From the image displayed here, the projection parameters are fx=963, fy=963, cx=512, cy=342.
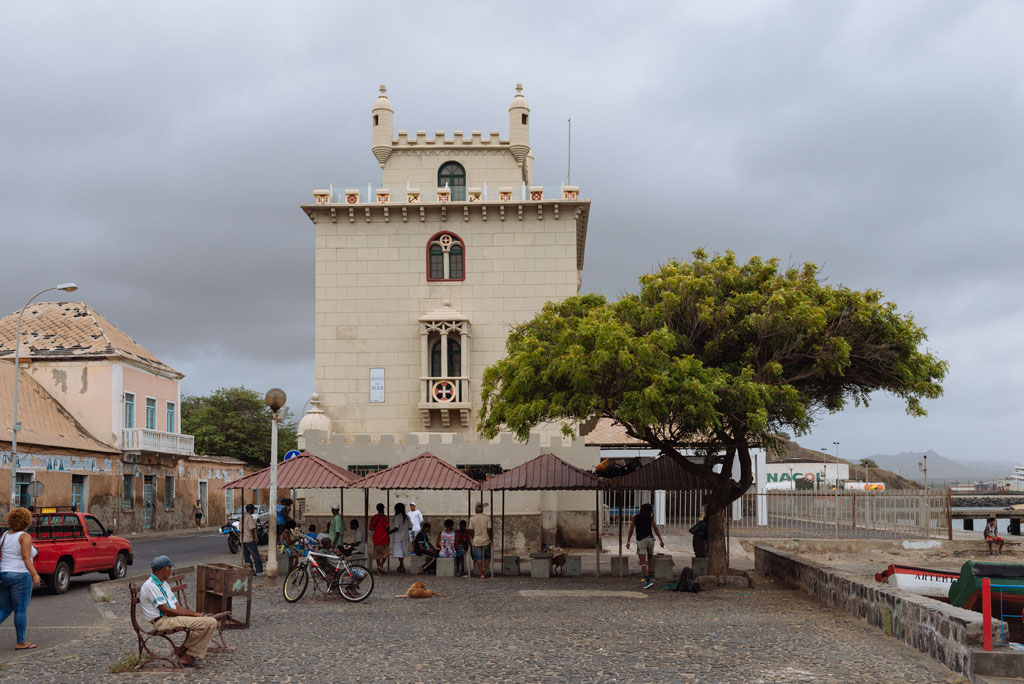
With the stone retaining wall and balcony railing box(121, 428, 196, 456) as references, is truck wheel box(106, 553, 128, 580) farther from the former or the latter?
balcony railing box(121, 428, 196, 456)

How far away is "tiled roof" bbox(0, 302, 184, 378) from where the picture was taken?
4144 cm

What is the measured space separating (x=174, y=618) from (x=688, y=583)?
10555 millimetres

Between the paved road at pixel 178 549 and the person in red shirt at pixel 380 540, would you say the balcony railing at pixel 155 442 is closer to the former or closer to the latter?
the paved road at pixel 178 549

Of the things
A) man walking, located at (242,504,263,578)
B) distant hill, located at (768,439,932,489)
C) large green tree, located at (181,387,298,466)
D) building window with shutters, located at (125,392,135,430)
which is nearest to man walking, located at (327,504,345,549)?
man walking, located at (242,504,263,578)

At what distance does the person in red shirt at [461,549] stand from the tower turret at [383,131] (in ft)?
55.1

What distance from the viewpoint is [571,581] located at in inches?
806

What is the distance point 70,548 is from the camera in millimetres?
18750

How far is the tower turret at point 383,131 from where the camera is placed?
34156 mm

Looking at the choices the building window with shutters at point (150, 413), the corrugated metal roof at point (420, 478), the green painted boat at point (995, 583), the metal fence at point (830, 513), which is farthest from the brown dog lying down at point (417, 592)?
the building window with shutters at point (150, 413)

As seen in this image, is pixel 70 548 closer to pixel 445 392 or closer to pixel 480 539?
pixel 480 539

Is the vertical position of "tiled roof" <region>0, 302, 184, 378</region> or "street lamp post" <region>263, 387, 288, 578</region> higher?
"tiled roof" <region>0, 302, 184, 378</region>

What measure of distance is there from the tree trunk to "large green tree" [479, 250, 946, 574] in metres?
0.03

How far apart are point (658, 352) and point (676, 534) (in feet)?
52.1

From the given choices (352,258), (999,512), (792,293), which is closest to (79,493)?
(352,258)
